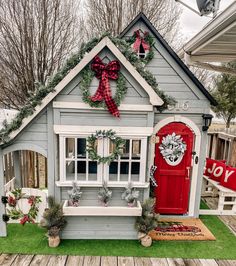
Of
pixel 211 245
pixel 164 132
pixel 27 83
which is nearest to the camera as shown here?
pixel 211 245

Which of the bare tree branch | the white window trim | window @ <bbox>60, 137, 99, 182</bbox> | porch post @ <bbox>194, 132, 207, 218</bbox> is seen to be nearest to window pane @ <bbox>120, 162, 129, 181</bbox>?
the white window trim

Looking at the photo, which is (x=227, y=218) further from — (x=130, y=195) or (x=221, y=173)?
→ (x=130, y=195)

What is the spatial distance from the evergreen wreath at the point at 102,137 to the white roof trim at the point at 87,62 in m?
0.88

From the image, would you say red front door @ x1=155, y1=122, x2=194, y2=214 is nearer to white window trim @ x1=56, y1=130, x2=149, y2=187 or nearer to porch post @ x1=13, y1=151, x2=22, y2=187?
white window trim @ x1=56, y1=130, x2=149, y2=187

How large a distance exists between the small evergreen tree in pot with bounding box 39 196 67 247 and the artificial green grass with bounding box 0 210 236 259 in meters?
0.15

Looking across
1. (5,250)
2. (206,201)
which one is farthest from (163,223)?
(5,250)

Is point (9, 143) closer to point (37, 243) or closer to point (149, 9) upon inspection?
point (37, 243)

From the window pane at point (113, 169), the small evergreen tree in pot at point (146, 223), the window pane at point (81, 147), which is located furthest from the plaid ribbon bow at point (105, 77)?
the small evergreen tree in pot at point (146, 223)

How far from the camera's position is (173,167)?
515 cm

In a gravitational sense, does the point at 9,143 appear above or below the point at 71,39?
below

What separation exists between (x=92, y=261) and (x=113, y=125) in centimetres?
229

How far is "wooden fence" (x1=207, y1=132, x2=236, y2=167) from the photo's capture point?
6.77m

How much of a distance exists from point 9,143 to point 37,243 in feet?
6.23

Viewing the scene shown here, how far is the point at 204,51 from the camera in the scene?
468cm
